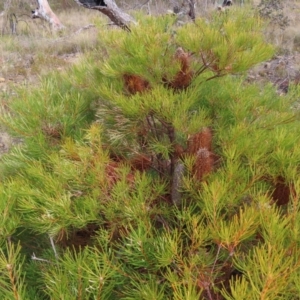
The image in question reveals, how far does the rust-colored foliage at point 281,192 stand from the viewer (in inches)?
46.8

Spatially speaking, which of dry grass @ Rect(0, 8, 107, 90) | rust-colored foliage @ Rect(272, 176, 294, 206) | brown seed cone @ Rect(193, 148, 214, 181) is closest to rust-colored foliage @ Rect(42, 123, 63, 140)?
brown seed cone @ Rect(193, 148, 214, 181)

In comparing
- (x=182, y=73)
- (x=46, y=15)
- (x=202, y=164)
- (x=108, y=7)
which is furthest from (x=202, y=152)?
(x=46, y=15)

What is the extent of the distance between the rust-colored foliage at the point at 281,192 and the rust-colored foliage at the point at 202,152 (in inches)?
8.2

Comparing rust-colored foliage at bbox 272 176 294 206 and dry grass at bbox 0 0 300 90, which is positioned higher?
rust-colored foliage at bbox 272 176 294 206

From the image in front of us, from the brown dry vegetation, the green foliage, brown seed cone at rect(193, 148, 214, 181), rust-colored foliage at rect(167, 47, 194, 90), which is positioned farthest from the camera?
the brown dry vegetation

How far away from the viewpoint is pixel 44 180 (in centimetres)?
116

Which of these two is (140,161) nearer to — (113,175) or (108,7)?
(113,175)

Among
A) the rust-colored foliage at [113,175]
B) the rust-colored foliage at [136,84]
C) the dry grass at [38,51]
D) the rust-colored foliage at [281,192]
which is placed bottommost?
the dry grass at [38,51]

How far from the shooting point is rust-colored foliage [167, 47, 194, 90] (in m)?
1.34

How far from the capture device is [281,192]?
1.20m

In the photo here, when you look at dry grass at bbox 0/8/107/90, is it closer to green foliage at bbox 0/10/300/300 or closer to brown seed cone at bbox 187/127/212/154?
green foliage at bbox 0/10/300/300

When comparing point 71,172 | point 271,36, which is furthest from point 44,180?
point 271,36

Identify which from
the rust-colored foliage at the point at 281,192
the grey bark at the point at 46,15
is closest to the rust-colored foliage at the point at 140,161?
the rust-colored foliage at the point at 281,192

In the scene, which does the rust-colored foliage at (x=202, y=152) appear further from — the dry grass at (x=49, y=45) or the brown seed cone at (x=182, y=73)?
the dry grass at (x=49, y=45)
